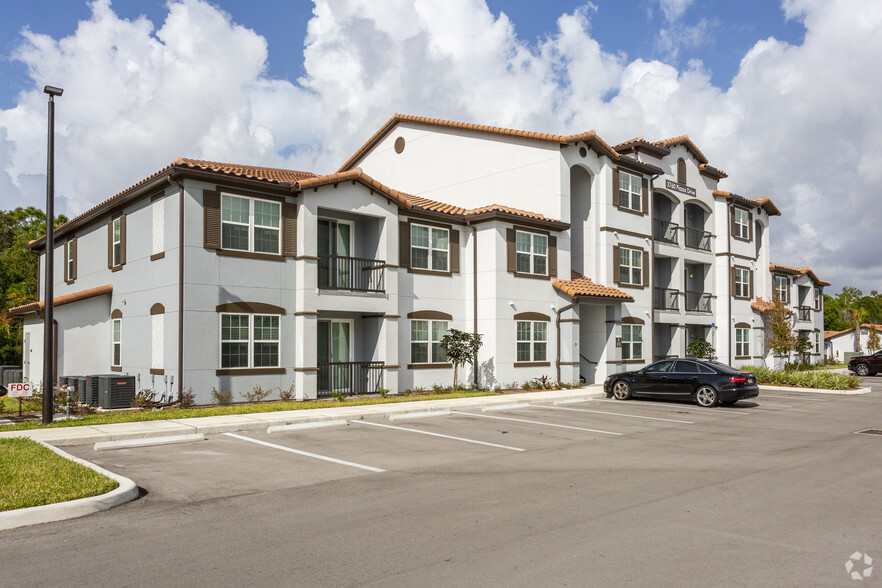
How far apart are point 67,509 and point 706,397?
18.1m

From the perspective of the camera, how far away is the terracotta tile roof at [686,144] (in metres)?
33.6

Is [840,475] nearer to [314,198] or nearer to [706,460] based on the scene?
[706,460]

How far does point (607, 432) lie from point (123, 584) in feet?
37.7

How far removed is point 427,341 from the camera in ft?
80.4

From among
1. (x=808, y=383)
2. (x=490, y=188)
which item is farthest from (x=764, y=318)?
(x=490, y=188)

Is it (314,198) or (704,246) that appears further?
(704,246)

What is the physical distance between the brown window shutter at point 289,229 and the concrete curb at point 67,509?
12.4 metres

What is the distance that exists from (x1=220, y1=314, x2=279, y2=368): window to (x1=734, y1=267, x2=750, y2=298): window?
2768 cm

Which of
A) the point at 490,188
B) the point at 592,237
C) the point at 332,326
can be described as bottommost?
the point at 332,326

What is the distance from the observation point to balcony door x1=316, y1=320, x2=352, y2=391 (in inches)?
872

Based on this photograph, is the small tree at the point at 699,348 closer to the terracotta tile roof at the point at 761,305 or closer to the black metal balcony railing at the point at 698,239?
the black metal balcony railing at the point at 698,239

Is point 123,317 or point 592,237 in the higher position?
point 592,237

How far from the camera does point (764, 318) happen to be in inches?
1582

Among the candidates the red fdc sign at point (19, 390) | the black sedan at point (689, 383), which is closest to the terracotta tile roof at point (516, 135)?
the black sedan at point (689, 383)
